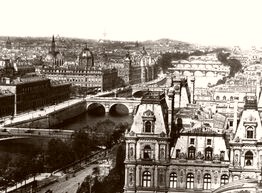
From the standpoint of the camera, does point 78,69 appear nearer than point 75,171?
No

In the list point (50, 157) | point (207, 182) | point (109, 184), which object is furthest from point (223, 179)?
point (50, 157)

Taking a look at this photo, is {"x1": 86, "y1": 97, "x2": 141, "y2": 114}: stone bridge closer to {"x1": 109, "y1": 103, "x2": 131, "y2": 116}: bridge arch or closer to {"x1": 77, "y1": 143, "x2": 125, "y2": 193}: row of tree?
{"x1": 109, "y1": 103, "x2": 131, "y2": 116}: bridge arch

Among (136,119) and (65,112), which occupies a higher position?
(136,119)

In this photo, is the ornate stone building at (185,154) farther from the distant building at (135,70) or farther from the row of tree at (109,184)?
the distant building at (135,70)

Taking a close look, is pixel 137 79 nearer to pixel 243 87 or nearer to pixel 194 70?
pixel 194 70

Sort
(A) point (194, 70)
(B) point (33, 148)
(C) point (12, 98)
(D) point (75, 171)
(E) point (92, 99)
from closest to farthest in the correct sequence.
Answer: (D) point (75, 171)
(B) point (33, 148)
(C) point (12, 98)
(E) point (92, 99)
(A) point (194, 70)

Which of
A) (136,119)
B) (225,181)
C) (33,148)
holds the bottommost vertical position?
(33,148)

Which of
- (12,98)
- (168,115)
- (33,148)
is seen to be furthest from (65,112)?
(168,115)
